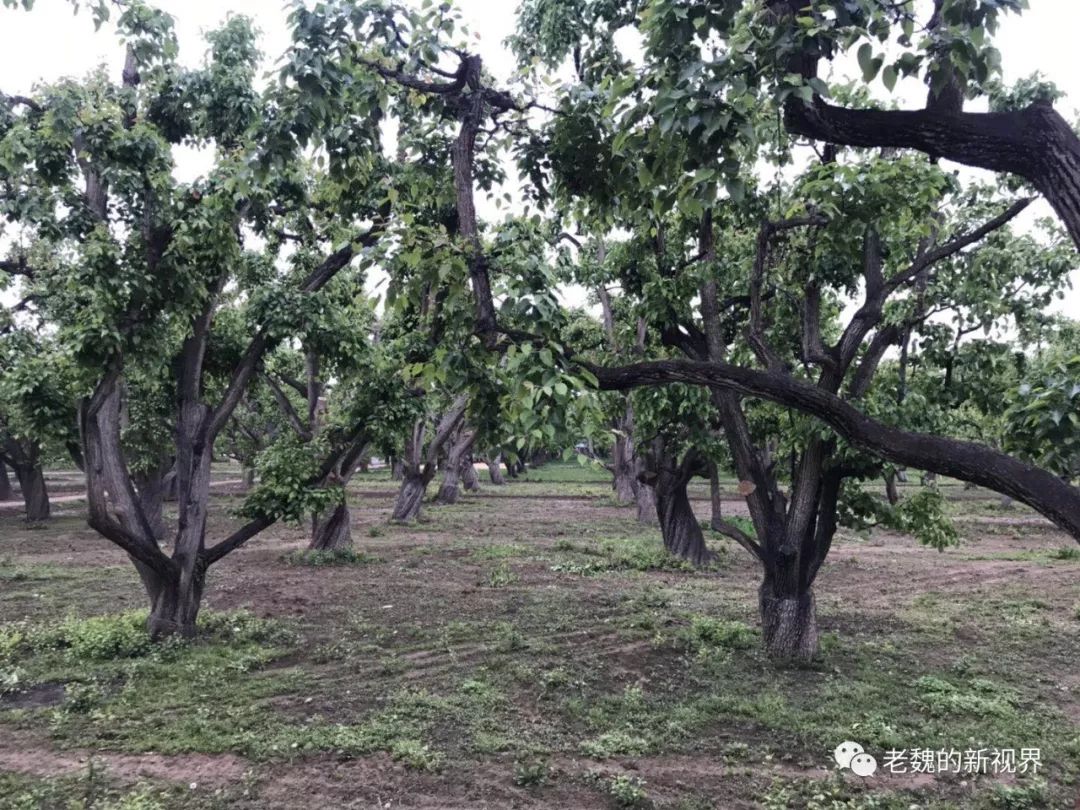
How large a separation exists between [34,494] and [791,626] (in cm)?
1800

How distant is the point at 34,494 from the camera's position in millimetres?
18234

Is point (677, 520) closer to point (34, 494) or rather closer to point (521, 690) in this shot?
point (521, 690)

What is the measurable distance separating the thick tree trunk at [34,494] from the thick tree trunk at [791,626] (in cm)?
1748

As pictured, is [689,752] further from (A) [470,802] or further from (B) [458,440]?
(B) [458,440]

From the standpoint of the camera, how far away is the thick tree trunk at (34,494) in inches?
717

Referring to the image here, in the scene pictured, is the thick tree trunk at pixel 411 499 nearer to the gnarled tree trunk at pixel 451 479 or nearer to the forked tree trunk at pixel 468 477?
the gnarled tree trunk at pixel 451 479

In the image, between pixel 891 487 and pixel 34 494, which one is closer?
pixel 891 487

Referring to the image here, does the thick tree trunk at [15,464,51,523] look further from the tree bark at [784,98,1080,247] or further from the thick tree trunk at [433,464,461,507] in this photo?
the tree bark at [784,98,1080,247]

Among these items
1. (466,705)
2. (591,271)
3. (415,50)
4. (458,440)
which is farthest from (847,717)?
(458,440)

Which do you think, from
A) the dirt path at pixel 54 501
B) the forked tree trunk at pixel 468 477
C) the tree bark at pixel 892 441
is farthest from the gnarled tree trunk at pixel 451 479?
the tree bark at pixel 892 441

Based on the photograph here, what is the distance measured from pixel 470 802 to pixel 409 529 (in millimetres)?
13337

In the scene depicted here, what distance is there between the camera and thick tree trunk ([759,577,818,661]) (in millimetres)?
7055

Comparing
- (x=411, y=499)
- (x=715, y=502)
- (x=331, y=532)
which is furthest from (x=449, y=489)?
(x=715, y=502)

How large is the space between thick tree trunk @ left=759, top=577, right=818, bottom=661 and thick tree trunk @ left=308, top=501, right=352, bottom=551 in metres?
7.86
